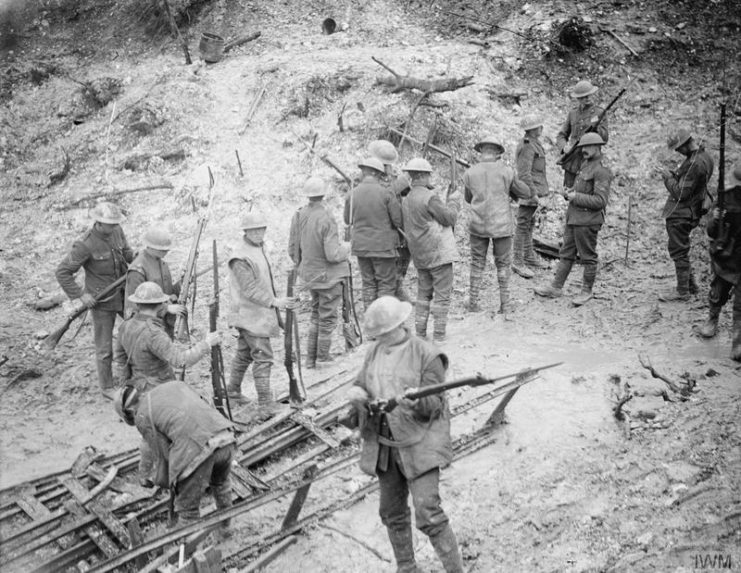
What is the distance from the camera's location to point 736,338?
8.26 m

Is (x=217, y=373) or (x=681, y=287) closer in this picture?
(x=217, y=373)

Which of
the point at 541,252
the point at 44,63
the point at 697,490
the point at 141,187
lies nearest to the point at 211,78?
the point at 141,187

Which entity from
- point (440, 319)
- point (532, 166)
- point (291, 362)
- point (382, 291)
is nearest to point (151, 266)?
point (291, 362)

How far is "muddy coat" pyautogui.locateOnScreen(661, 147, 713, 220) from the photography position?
30.5 feet

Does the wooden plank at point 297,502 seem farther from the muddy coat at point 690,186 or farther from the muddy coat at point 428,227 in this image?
the muddy coat at point 690,186

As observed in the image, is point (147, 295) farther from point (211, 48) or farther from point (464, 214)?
point (211, 48)

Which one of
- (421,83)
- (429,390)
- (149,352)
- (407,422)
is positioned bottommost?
(149,352)

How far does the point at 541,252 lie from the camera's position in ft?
38.0

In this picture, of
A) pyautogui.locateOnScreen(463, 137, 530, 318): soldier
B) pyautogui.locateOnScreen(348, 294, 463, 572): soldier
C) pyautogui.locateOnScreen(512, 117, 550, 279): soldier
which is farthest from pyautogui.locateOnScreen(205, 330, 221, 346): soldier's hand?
pyautogui.locateOnScreen(512, 117, 550, 279): soldier

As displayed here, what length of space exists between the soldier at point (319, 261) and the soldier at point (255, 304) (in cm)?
89

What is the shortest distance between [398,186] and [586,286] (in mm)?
2865

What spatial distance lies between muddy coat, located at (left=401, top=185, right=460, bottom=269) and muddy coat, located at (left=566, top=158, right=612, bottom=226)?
1.71 m

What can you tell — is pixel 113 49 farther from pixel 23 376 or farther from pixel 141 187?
pixel 23 376

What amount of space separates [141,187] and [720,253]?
360 inches
